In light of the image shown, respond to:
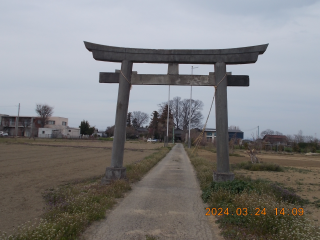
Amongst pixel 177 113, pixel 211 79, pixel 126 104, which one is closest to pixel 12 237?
pixel 126 104

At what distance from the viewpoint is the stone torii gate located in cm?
935

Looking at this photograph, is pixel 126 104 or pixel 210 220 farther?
pixel 126 104

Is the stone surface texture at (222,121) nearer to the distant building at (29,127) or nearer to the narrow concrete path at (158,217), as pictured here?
the narrow concrete path at (158,217)

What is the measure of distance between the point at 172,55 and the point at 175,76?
73 centimetres

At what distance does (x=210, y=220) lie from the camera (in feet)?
19.6

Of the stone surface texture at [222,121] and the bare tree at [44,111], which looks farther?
the bare tree at [44,111]

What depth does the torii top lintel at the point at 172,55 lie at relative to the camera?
946 cm

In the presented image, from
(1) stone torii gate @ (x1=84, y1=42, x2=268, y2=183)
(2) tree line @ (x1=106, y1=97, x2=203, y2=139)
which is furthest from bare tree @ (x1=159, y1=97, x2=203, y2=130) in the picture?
(1) stone torii gate @ (x1=84, y1=42, x2=268, y2=183)

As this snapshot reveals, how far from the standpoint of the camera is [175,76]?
32.1ft

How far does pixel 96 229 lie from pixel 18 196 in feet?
16.6

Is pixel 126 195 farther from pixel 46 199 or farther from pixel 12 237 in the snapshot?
pixel 12 237
